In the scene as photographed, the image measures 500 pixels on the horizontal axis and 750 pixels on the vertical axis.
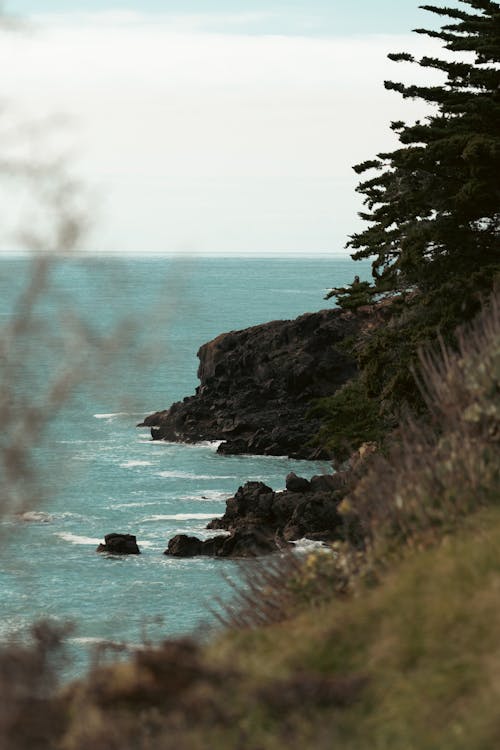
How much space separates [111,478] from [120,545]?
19009mm

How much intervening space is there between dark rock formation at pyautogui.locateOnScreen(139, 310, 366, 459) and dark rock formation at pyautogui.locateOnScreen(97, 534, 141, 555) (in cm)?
2546

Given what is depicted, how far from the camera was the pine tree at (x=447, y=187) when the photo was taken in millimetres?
25906

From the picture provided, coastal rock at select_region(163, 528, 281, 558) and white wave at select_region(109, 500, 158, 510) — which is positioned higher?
coastal rock at select_region(163, 528, 281, 558)

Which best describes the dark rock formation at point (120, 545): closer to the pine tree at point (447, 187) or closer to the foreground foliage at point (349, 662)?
the pine tree at point (447, 187)

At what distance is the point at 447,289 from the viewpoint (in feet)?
85.2

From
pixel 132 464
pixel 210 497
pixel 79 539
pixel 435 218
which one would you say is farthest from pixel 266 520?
pixel 435 218

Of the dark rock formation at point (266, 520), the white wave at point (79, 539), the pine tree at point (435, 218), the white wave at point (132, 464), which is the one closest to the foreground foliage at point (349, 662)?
the pine tree at point (435, 218)

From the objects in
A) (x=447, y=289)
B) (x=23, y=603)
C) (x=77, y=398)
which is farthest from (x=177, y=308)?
(x=77, y=398)

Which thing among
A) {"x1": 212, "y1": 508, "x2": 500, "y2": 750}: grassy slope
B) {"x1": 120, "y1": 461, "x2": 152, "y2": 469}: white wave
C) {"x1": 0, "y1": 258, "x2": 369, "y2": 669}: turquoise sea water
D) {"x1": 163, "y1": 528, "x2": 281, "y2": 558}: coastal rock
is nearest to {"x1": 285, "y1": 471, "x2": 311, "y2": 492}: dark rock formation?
{"x1": 0, "y1": 258, "x2": 369, "y2": 669}: turquoise sea water

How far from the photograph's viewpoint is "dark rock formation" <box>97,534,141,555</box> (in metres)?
51.3

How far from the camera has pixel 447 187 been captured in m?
26.9

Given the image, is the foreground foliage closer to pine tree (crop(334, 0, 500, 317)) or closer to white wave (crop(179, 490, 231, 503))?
pine tree (crop(334, 0, 500, 317))

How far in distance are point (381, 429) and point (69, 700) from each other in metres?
20.7

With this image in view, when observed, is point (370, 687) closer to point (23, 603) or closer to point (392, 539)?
point (392, 539)
